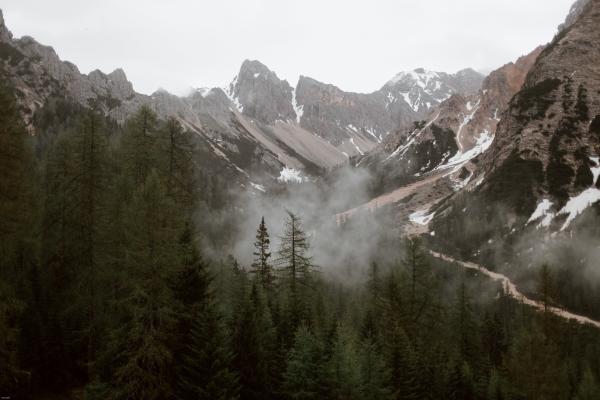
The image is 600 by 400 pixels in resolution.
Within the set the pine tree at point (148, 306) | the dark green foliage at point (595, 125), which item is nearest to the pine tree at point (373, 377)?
the pine tree at point (148, 306)

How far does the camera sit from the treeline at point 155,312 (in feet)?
69.5

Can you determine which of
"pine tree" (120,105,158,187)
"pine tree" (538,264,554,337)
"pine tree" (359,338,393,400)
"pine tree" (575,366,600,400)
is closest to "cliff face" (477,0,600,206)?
"pine tree" (575,366,600,400)

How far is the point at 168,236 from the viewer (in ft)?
77.0

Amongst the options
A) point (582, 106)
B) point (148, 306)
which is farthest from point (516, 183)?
point (148, 306)

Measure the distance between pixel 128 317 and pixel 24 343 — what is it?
1250cm

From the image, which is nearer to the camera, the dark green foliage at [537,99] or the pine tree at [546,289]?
the pine tree at [546,289]

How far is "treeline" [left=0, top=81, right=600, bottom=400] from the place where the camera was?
21.2 meters

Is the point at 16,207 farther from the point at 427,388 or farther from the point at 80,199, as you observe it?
the point at 427,388

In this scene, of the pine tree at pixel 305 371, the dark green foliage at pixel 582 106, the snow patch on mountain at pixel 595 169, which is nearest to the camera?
the pine tree at pixel 305 371

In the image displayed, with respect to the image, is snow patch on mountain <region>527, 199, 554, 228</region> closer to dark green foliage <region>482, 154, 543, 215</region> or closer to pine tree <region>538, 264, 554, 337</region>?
dark green foliage <region>482, 154, 543, 215</region>

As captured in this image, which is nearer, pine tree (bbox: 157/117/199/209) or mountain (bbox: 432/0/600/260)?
pine tree (bbox: 157/117/199/209)

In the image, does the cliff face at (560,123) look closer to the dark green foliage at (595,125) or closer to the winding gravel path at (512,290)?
the dark green foliage at (595,125)

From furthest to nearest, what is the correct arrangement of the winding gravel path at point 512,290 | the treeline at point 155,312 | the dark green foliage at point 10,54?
the dark green foliage at point 10,54 < the winding gravel path at point 512,290 < the treeline at point 155,312

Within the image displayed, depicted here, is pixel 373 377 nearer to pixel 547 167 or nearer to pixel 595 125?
pixel 547 167
